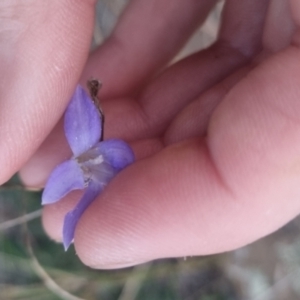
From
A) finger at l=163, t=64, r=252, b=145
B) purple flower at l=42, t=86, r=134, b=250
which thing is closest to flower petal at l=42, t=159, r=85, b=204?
purple flower at l=42, t=86, r=134, b=250

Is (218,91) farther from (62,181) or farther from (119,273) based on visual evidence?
(119,273)

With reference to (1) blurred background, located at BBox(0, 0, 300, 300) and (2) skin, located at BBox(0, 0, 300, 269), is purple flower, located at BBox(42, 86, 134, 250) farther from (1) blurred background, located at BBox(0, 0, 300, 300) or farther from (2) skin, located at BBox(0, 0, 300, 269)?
(1) blurred background, located at BBox(0, 0, 300, 300)

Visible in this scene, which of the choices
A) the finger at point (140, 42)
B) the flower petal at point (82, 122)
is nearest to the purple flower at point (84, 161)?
the flower petal at point (82, 122)

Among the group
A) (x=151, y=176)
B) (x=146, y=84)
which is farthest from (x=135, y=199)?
(x=146, y=84)

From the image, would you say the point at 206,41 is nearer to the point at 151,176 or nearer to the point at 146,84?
the point at 146,84

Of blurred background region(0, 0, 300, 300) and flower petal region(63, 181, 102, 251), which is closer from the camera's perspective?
flower petal region(63, 181, 102, 251)

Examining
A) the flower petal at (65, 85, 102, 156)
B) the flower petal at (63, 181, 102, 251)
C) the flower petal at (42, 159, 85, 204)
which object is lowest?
the flower petal at (63, 181, 102, 251)
